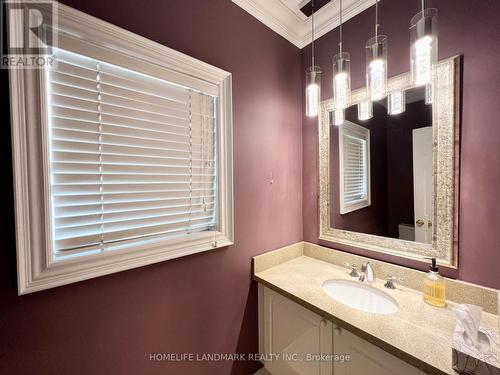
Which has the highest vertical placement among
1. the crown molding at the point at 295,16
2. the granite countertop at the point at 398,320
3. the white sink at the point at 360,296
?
the crown molding at the point at 295,16

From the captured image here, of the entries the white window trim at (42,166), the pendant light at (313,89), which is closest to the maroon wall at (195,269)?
the white window trim at (42,166)

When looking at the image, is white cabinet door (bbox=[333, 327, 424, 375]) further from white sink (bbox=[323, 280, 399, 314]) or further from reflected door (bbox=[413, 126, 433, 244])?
reflected door (bbox=[413, 126, 433, 244])

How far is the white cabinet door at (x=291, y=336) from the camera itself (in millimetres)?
1015

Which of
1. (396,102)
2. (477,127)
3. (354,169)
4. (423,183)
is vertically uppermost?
(396,102)

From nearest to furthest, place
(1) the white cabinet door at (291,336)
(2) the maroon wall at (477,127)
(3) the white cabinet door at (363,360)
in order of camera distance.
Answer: (3) the white cabinet door at (363,360) → (2) the maroon wall at (477,127) → (1) the white cabinet door at (291,336)

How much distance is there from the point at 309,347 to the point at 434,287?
2.22ft

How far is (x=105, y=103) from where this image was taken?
32.7 inches

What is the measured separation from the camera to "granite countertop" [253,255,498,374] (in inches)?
27.8

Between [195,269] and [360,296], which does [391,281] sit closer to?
[360,296]

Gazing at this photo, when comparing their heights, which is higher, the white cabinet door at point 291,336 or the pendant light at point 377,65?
the pendant light at point 377,65

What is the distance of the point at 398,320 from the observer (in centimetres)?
88

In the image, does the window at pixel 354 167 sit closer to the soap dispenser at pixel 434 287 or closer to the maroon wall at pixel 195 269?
the maroon wall at pixel 195 269

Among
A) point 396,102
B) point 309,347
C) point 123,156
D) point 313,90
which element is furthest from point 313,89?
point 309,347

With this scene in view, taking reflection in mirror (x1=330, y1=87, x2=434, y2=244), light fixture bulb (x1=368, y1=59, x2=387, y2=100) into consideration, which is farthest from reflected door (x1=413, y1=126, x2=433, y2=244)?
light fixture bulb (x1=368, y1=59, x2=387, y2=100)
